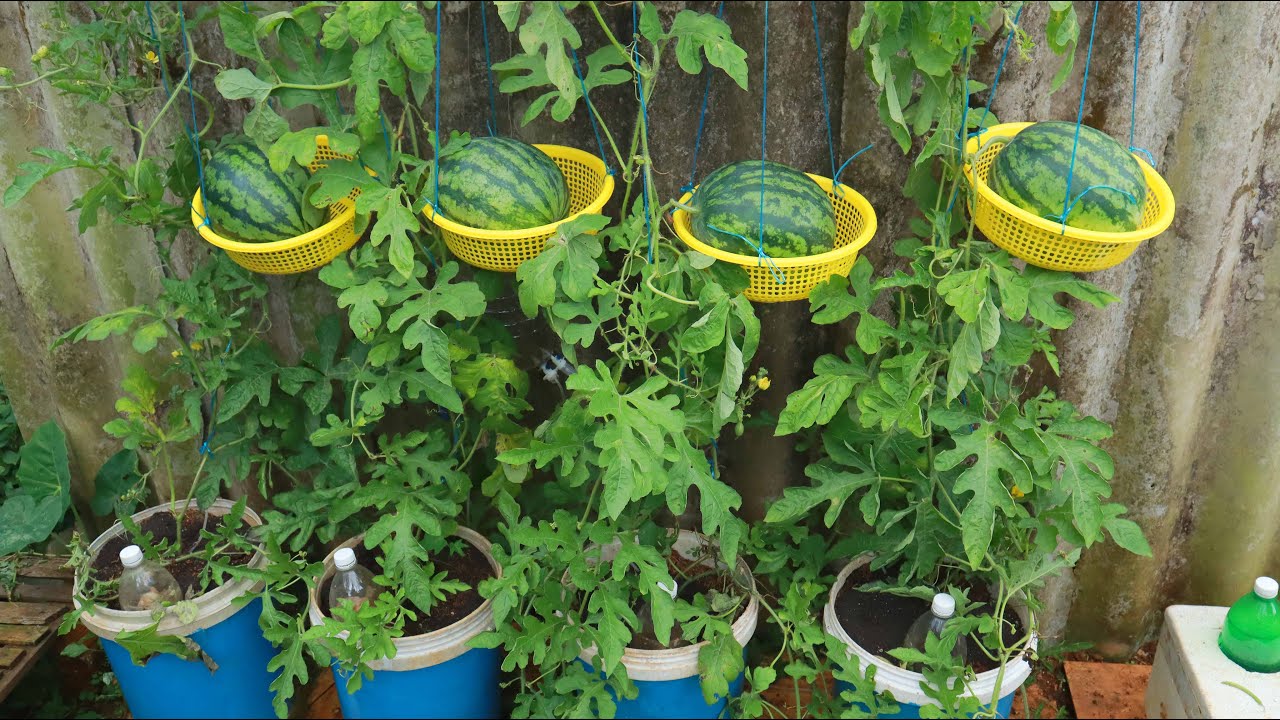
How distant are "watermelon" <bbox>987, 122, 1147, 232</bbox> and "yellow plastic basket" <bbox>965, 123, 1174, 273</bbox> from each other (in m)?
0.04

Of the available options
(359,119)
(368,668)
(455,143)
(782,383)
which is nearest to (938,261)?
(782,383)

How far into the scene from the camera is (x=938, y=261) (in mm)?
2562

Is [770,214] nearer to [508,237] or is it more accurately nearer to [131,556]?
[508,237]

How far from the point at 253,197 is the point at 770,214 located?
1.36 m

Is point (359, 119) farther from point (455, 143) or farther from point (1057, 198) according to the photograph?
point (1057, 198)

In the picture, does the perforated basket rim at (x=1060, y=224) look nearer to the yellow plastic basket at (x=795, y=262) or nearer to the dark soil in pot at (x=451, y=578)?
the yellow plastic basket at (x=795, y=262)

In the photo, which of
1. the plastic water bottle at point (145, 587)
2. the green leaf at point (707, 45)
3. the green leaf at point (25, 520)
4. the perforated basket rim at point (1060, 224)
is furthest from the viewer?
the green leaf at point (25, 520)

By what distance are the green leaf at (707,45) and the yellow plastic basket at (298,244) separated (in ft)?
3.09

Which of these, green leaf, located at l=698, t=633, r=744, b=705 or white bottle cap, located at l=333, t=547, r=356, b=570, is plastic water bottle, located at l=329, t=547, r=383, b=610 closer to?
white bottle cap, located at l=333, t=547, r=356, b=570

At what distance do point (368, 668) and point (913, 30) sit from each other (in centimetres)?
234

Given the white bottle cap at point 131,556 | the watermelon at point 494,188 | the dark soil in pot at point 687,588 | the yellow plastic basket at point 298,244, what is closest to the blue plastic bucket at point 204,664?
the white bottle cap at point 131,556

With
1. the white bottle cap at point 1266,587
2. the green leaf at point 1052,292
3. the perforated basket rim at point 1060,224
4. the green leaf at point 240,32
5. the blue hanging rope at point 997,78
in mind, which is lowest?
the white bottle cap at point 1266,587

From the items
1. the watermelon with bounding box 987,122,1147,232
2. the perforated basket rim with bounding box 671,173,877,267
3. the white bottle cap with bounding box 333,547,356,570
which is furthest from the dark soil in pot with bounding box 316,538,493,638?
the watermelon with bounding box 987,122,1147,232

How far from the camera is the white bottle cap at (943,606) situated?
2.79 meters
